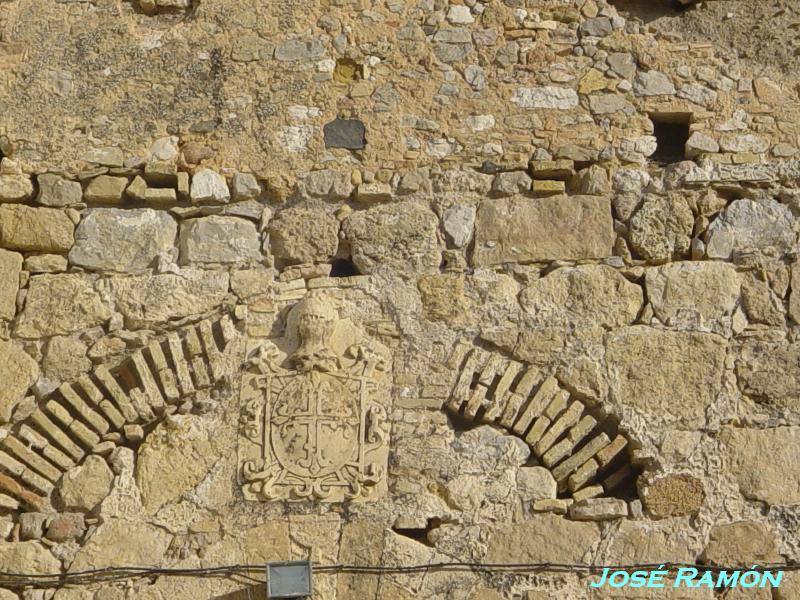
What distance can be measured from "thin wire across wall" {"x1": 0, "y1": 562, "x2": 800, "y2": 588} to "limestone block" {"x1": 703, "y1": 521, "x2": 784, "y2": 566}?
3 cm

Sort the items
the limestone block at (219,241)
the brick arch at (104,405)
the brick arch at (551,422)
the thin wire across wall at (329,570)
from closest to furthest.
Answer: the thin wire across wall at (329,570)
the brick arch at (551,422)
the brick arch at (104,405)
the limestone block at (219,241)

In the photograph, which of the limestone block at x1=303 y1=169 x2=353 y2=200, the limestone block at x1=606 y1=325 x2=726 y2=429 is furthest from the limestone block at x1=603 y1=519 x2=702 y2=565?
the limestone block at x1=303 y1=169 x2=353 y2=200

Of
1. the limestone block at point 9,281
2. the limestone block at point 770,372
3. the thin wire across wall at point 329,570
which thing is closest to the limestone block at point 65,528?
the thin wire across wall at point 329,570

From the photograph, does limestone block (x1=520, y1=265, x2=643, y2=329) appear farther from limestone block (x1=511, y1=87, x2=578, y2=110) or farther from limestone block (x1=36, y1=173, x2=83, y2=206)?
limestone block (x1=36, y1=173, x2=83, y2=206)

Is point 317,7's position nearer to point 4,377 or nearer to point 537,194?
point 537,194

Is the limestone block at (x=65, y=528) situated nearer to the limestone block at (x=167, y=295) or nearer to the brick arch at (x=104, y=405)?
the brick arch at (x=104, y=405)

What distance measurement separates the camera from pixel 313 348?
221 inches

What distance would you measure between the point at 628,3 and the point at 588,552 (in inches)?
98.4

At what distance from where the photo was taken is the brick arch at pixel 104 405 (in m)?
5.59

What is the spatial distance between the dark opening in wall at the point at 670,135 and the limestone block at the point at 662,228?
0.25 metres

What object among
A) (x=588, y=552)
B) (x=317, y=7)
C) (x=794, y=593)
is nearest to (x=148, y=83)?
(x=317, y=7)

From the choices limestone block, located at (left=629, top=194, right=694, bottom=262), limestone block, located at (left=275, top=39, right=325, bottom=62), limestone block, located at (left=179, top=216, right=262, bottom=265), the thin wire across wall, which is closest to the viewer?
the thin wire across wall

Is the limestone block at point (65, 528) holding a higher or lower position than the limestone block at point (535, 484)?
lower

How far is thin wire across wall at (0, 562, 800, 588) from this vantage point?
208 inches
